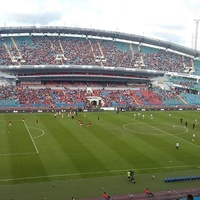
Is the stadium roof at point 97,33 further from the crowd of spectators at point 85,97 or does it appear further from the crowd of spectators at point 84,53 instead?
the crowd of spectators at point 85,97

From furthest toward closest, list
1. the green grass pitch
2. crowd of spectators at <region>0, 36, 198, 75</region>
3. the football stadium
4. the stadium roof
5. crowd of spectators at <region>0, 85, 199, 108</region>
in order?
the stadium roof < crowd of spectators at <region>0, 36, 198, 75</region> < crowd of spectators at <region>0, 85, 199, 108</region> < the football stadium < the green grass pitch

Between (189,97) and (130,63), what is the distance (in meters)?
Answer: 19.2

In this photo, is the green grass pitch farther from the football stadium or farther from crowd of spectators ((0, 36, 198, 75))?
crowd of spectators ((0, 36, 198, 75))

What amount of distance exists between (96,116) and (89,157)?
1049 inches

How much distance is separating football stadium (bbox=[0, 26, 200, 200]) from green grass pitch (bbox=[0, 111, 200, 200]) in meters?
0.09

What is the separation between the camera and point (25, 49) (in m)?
83.9

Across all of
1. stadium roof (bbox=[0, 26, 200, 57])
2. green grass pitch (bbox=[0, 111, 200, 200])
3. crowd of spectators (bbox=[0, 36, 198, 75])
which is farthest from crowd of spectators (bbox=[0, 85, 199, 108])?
stadium roof (bbox=[0, 26, 200, 57])

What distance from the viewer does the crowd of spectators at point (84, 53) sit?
266ft

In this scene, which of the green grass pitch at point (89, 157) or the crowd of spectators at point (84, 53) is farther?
the crowd of spectators at point (84, 53)

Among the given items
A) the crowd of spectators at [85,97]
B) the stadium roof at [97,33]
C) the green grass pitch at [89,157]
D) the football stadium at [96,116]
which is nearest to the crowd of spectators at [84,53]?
the football stadium at [96,116]

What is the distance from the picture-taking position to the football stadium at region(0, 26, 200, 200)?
79.5 feet

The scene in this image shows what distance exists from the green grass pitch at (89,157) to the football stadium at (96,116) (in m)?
0.09

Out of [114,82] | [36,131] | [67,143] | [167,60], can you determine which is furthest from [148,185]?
[167,60]

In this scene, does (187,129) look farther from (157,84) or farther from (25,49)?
(25,49)
